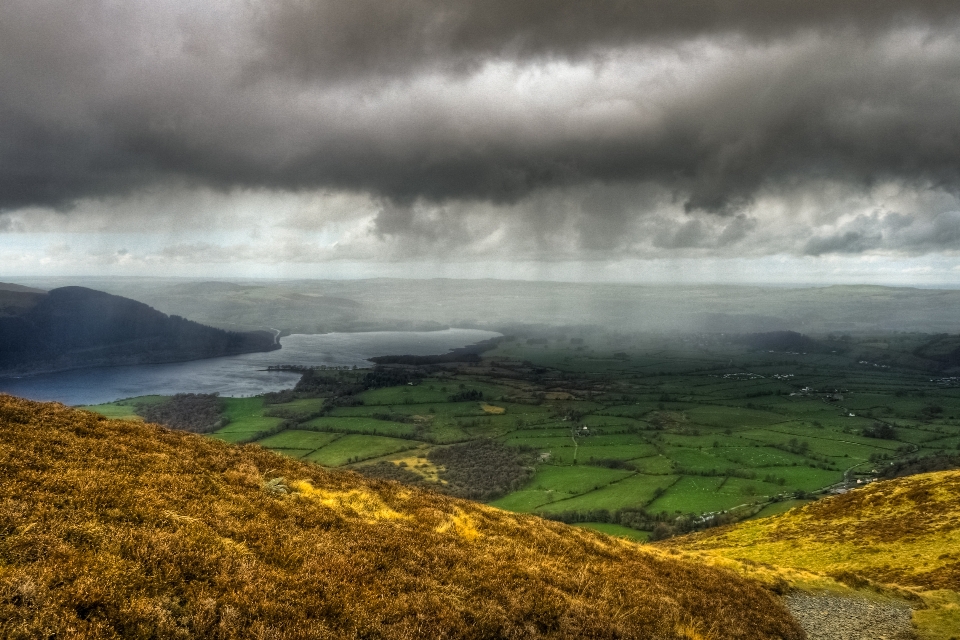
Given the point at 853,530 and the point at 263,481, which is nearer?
the point at 263,481

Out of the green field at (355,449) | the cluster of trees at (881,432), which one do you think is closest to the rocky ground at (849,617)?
the green field at (355,449)

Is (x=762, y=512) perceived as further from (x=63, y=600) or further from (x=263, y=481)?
(x=63, y=600)

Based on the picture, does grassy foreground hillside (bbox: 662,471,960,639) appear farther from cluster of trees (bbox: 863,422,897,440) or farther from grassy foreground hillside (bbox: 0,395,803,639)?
cluster of trees (bbox: 863,422,897,440)

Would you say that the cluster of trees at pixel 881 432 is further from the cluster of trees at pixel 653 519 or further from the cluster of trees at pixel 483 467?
the cluster of trees at pixel 483 467

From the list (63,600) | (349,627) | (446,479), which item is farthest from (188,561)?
(446,479)

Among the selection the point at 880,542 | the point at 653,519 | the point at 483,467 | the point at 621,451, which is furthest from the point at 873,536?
the point at 621,451

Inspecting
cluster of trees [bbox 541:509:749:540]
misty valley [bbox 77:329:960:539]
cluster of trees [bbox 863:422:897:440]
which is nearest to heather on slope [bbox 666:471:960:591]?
cluster of trees [bbox 541:509:749:540]
